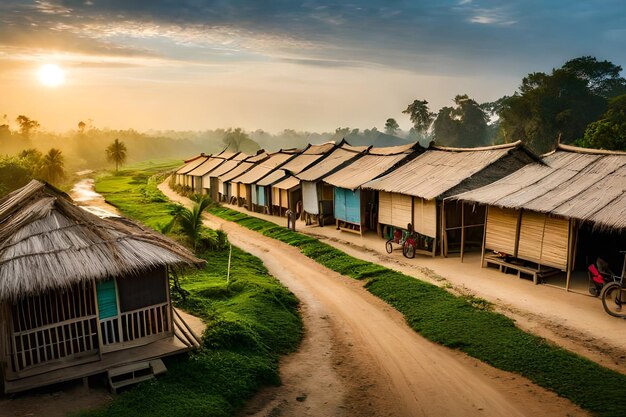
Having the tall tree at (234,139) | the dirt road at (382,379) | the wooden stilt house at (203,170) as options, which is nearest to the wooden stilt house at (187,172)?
the wooden stilt house at (203,170)

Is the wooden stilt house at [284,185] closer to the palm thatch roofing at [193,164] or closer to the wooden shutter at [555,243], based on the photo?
the palm thatch roofing at [193,164]

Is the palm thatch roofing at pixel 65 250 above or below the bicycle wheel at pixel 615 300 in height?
above

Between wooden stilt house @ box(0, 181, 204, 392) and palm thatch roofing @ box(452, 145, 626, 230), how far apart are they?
39.0ft

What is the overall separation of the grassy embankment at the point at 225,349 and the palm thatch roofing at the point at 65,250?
239cm

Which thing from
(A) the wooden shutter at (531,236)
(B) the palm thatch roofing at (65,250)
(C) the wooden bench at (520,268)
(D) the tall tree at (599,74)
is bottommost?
(C) the wooden bench at (520,268)

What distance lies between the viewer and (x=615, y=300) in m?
14.5

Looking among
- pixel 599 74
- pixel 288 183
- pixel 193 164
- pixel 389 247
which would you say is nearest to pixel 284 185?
pixel 288 183

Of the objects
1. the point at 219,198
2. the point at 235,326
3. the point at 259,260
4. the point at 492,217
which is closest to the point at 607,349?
the point at 492,217

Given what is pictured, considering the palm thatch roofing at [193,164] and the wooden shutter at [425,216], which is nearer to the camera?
the wooden shutter at [425,216]

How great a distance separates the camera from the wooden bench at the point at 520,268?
1734 centimetres

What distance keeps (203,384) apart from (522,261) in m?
13.6

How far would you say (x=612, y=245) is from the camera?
18.2 meters

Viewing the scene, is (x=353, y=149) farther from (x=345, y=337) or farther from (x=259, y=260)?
(x=345, y=337)

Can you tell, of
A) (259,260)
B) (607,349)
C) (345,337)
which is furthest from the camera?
(259,260)
